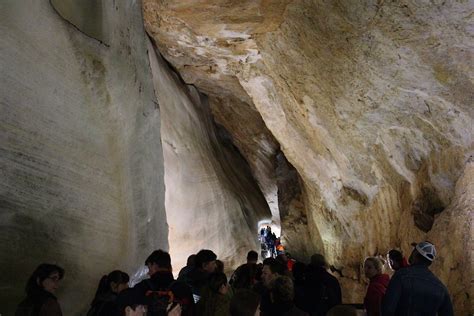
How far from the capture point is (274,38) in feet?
27.6

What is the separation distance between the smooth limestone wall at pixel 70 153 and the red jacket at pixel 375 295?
2.81m

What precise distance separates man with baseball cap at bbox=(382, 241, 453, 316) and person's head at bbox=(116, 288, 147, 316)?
1.75 m

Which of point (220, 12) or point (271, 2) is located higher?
point (220, 12)

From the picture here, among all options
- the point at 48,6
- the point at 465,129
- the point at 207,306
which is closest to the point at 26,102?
the point at 48,6

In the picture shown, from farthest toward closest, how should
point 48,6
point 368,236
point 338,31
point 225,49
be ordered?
1. point 225,49
2. point 368,236
3. point 338,31
4. point 48,6

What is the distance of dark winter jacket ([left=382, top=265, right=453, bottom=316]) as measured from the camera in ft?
10.3

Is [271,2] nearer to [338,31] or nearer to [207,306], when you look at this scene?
[338,31]

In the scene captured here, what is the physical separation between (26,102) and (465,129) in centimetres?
505

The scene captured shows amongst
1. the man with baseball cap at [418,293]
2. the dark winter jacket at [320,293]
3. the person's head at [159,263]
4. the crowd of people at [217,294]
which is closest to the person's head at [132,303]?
the crowd of people at [217,294]

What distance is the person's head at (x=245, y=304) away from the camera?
2.58 metres

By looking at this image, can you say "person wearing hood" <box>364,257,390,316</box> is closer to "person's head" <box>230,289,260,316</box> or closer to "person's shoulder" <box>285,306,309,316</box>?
"person's shoulder" <box>285,306,309,316</box>

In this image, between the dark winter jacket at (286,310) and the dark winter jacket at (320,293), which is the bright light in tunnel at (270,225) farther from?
the dark winter jacket at (286,310)

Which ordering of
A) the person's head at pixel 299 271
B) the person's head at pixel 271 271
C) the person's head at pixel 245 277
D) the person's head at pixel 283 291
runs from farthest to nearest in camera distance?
1. the person's head at pixel 245 277
2. the person's head at pixel 299 271
3. the person's head at pixel 271 271
4. the person's head at pixel 283 291

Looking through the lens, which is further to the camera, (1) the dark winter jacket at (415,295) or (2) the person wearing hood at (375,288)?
(2) the person wearing hood at (375,288)
